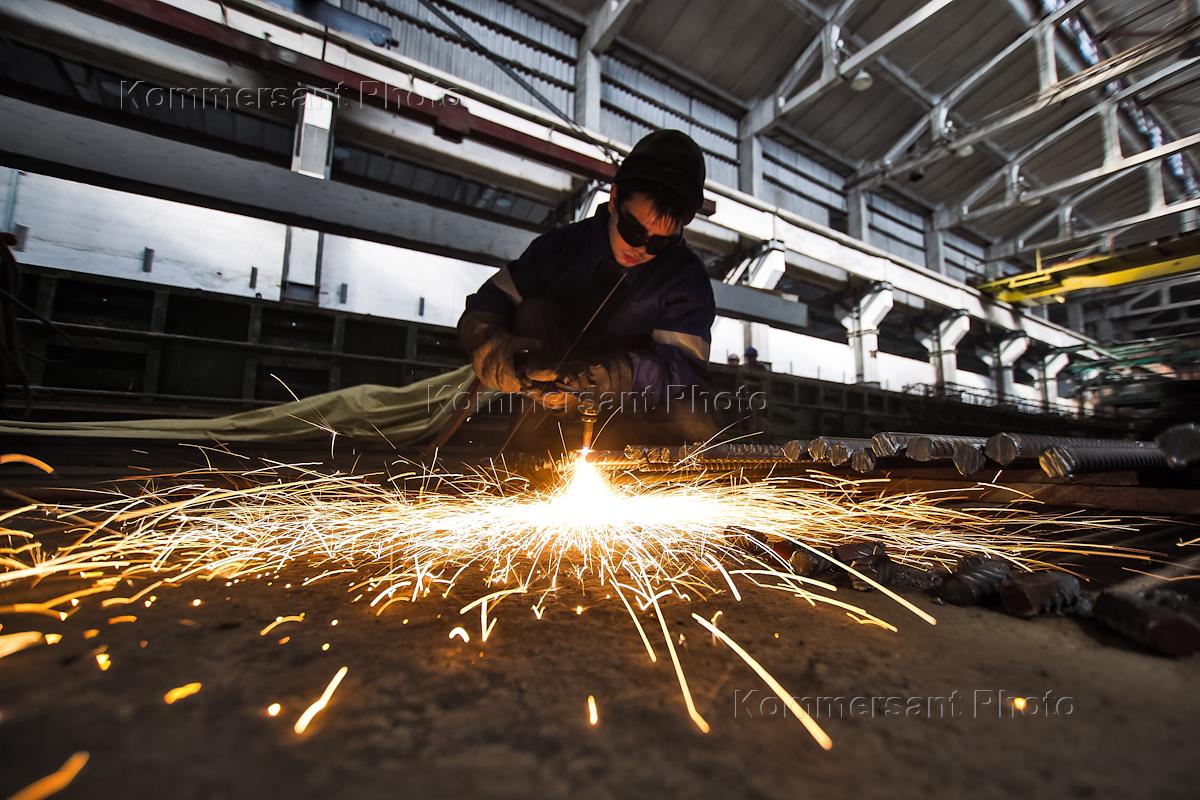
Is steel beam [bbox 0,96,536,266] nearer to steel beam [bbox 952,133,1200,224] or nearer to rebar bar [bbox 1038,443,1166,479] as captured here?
rebar bar [bbox 1038,443,1166,479]

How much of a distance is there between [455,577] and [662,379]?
1428mm

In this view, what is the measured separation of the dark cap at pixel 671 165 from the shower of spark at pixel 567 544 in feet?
4.30

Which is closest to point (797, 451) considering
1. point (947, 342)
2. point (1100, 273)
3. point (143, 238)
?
point (143, 238)

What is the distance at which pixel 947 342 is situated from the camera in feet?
31.7

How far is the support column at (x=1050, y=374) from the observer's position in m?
12.0

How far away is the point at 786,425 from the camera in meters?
6.32

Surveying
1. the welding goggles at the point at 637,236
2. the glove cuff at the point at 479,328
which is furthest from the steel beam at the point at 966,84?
the glove cuff at the point at 479,328

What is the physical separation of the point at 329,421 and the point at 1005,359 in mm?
13750

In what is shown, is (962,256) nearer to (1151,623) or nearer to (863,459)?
(863,459)

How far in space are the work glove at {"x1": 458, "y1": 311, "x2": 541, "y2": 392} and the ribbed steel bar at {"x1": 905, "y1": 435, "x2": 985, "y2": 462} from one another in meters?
1.46

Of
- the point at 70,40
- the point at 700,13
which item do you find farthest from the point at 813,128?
the point at 70,40

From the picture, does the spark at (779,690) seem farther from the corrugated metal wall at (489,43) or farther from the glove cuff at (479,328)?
the corrugated metal wall at (489,43)

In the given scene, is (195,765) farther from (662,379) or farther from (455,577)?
(662,379)

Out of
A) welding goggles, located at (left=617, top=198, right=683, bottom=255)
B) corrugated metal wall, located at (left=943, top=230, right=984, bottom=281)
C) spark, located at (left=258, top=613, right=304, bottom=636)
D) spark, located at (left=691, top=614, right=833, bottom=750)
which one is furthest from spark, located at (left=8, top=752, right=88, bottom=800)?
corrugated metal wall, located at (left=943, top=230, right=984, bottom=281)
